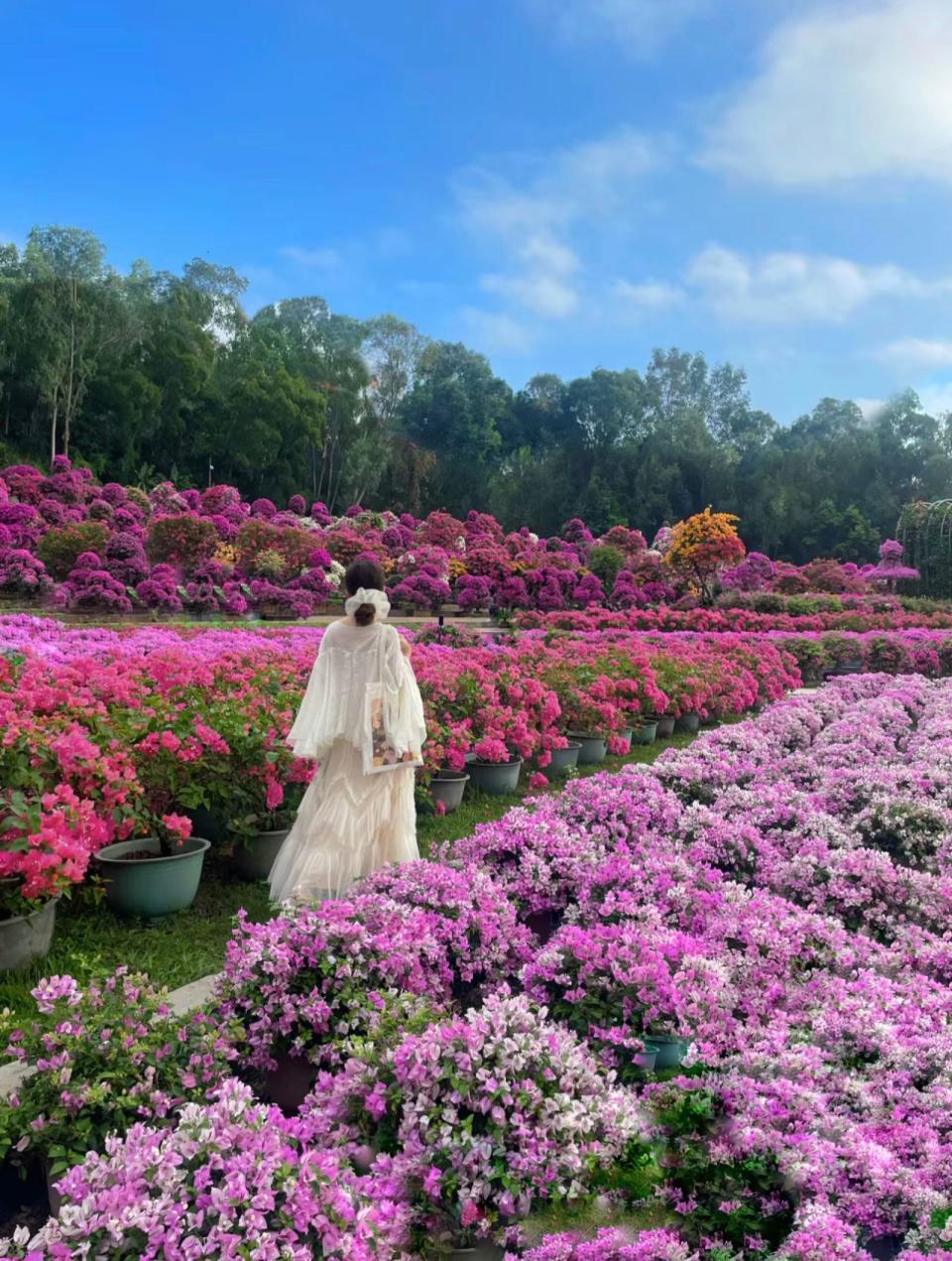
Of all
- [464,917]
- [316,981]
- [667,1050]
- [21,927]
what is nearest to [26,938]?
[21,927]

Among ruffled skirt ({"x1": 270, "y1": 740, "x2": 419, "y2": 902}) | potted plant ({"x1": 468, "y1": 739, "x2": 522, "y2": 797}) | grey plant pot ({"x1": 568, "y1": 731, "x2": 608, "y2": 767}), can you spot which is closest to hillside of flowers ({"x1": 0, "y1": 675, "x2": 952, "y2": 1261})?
ruffled skirt ({"x1": 270, "y1": 740, "x2": 419, "y2": 902})

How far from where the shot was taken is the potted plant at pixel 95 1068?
6.79 feet

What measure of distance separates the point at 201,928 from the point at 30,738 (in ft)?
3.53

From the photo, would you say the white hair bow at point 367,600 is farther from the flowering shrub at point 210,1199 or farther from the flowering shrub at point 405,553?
the flowering shrub at point 405,553

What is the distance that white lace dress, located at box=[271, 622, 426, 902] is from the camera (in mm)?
3914

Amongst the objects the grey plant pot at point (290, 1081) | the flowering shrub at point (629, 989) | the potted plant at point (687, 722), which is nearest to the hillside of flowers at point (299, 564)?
the potted plant at point (687, 722)

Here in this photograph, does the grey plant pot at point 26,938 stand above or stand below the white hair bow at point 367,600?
below

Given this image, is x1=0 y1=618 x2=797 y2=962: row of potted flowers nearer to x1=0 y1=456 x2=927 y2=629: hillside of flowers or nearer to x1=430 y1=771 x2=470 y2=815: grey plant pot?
x1=430 y1=771 x2=470 y2=815: grey plant pot

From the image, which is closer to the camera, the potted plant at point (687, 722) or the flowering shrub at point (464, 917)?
the flowering shrub at point (464, 917)

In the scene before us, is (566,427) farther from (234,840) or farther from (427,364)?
(234,840)

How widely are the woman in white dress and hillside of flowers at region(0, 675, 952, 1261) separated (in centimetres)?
54

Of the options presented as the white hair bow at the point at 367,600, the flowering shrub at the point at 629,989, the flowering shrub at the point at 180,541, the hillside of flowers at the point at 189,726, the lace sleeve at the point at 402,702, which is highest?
the flowering shrub at the point at 180,541

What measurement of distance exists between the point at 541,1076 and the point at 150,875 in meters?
2.29

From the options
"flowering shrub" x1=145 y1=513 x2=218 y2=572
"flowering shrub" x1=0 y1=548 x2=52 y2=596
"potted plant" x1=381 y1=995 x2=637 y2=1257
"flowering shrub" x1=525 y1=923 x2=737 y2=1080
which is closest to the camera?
"potted plant" x1=381 y1=995 x2=637 y2=1257
